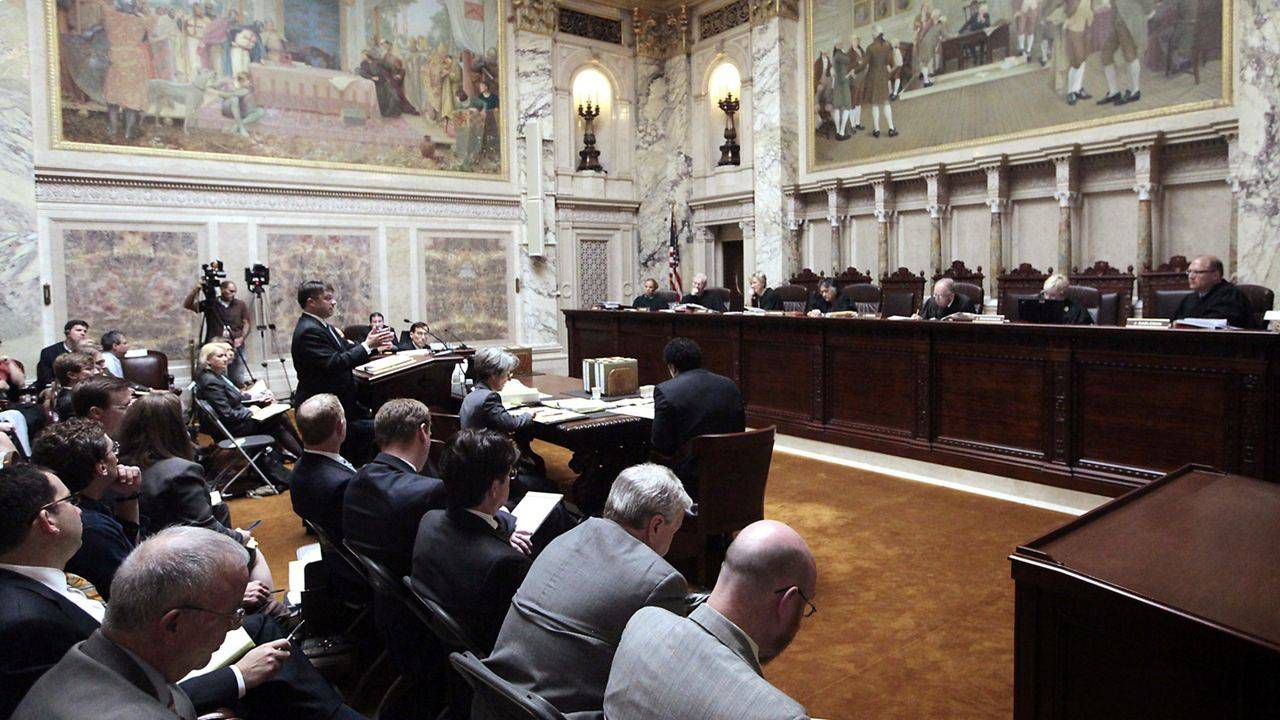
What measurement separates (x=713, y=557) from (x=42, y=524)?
3.05 metres

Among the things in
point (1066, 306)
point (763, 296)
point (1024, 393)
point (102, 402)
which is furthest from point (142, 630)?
point (763, 296)

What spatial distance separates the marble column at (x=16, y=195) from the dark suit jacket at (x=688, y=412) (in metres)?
7.83

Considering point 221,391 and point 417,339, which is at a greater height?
point 417,339

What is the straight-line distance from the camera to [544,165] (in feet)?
41.5

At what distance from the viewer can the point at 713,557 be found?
4242 millimetres

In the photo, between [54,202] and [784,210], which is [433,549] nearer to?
[54,202]

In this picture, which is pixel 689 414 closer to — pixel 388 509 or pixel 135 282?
pixel 388 509

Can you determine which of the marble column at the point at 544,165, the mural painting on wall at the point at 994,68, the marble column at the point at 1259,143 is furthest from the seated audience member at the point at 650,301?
the marble column at the point at 1259,143

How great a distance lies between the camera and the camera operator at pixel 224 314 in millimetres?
9453

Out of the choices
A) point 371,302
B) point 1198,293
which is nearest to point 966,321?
point 1198,293

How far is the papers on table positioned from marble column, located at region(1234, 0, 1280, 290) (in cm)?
748

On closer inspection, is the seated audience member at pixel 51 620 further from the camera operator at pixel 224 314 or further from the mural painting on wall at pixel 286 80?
the mural painting on wall at pixel 286 80

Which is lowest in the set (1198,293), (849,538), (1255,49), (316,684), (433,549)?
(849,538)

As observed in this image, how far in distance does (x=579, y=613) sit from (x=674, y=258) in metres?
11.9
